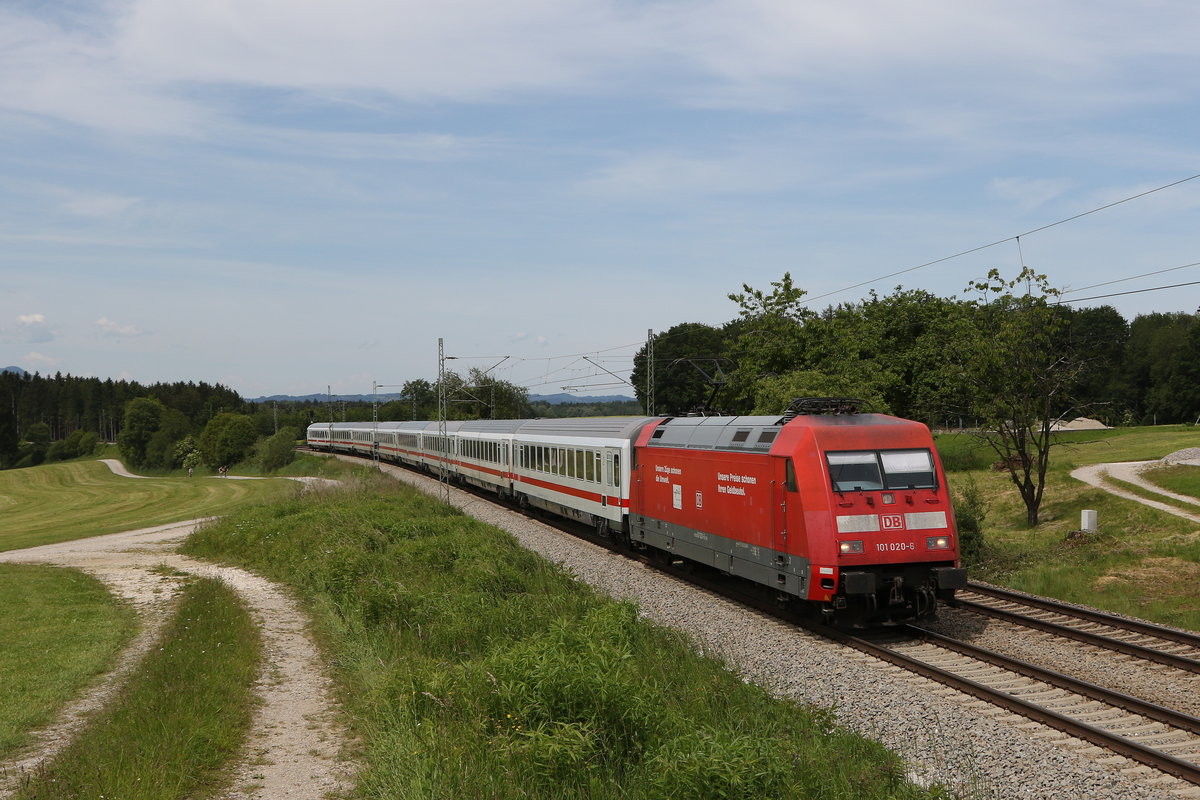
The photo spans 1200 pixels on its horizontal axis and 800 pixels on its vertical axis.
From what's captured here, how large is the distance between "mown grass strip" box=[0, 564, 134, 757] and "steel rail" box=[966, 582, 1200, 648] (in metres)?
14.9

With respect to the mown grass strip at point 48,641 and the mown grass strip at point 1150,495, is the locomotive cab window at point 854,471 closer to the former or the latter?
the mown grass strip at point 48,641

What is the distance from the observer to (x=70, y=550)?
102ft

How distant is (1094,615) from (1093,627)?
46 centimetres

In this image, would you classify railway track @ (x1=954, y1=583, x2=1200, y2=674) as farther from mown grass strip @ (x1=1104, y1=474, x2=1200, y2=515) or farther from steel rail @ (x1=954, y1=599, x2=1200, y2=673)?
mown grass strip @ (x1=1104, y1=474, x2=1200, y2=515)

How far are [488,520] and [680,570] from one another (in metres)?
13.0

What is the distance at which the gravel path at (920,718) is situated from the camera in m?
8.58

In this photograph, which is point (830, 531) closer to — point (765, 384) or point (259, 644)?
point (259, 644)

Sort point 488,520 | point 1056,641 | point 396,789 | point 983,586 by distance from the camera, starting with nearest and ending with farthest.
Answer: point 396,789
point 1056,641
point 983,586
point 488,520

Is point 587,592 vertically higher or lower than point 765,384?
lower

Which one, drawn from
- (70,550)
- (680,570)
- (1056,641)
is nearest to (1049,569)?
(1056,641)

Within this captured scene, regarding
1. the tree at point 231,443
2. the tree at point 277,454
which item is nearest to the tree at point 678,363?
the tree at point 277,454

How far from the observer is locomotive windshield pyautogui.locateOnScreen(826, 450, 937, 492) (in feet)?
47.5

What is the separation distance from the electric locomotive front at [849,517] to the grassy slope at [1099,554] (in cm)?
467

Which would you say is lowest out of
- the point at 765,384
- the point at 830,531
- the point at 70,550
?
the point at 70,550
